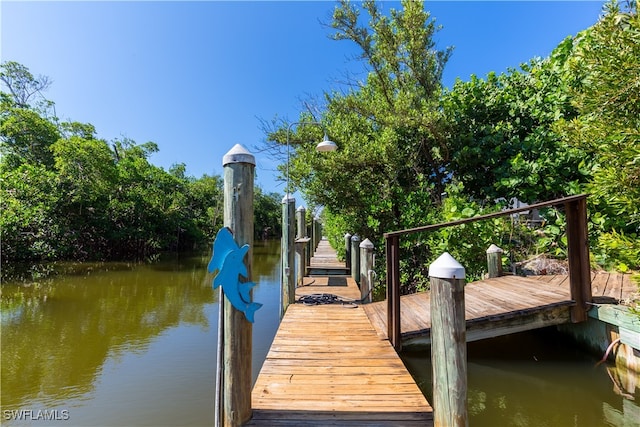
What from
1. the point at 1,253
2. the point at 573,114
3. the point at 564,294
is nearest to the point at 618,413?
the point at 564,294

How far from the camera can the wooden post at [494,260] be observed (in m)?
5.59

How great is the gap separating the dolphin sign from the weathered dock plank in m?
0.85

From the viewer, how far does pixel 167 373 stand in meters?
4.88

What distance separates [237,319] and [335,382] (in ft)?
3.76

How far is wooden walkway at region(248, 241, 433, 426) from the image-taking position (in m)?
2.24

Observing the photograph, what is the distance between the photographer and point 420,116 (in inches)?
263

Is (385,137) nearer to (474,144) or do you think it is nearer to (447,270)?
(474,144)

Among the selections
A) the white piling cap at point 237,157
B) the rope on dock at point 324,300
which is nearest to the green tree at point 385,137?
the rope on dock at point 324,300

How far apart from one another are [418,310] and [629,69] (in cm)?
327

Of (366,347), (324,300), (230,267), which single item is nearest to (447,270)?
(230,267)

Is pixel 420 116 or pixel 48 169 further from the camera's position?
pixel 48 169

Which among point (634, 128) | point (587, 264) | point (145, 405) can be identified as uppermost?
point (634, 128)

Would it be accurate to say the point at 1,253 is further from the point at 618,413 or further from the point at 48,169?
the point at 618,413

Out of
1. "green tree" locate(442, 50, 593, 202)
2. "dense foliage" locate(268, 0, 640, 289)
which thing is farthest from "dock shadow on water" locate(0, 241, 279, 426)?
"green tree" locate(442, 50, 593, 202)
